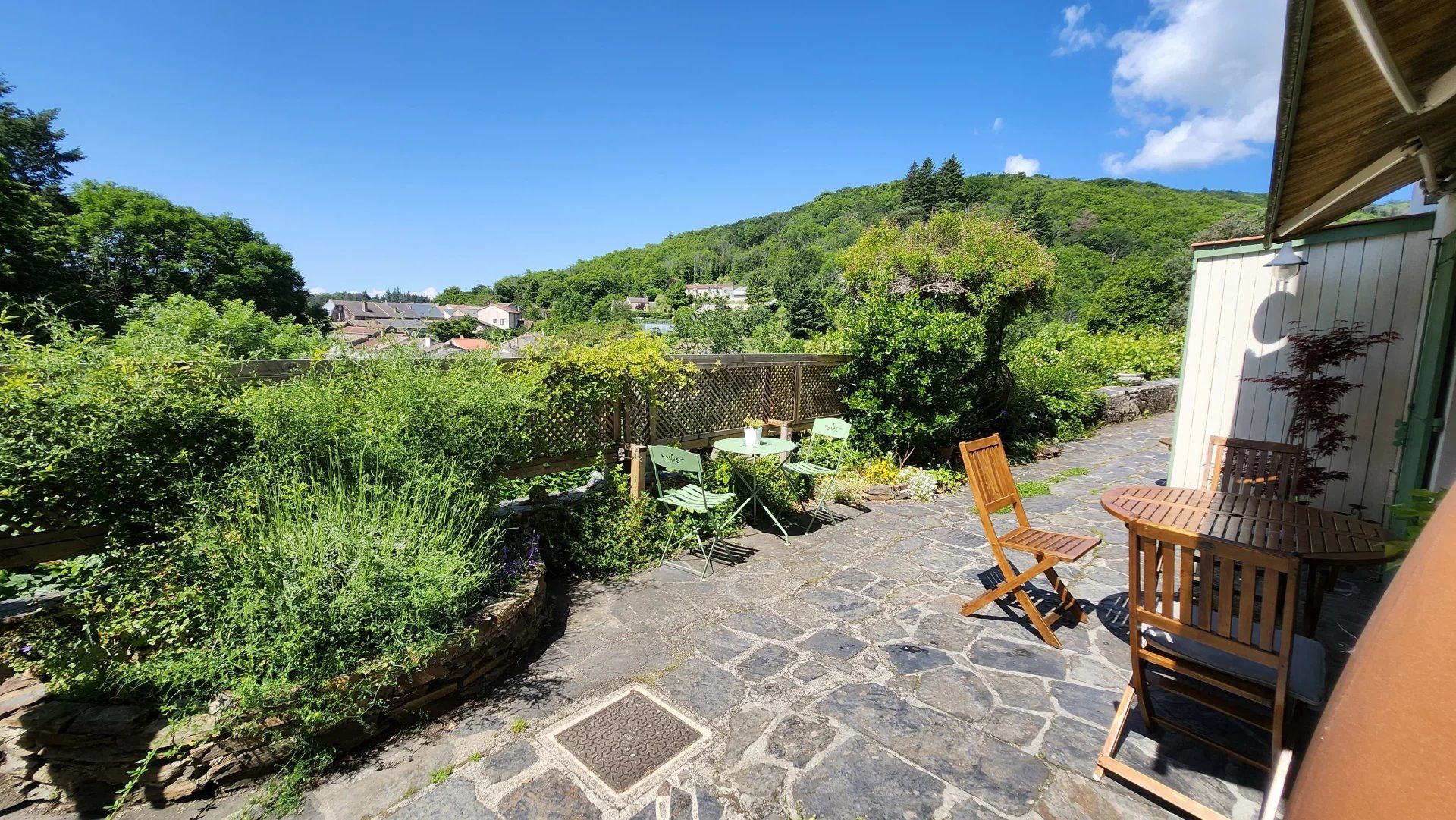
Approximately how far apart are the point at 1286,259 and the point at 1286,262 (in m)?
0.03

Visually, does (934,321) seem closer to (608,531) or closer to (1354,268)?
(1354,268)

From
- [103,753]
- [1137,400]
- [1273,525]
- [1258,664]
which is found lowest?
[103,753]

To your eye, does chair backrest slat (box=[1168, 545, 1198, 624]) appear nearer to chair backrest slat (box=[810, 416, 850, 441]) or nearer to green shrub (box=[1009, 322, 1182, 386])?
chair backrest slat (box=[810, 416, 850, 441])

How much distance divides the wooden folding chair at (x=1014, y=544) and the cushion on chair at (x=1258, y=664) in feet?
2.91

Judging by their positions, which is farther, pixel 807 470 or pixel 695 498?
pixel 807 470

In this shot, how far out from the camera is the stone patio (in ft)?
8.14

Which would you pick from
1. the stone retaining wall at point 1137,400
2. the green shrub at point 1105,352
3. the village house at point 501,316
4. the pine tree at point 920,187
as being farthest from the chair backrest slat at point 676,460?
the village house at point 501,316

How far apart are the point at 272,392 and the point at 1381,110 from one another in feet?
19.2

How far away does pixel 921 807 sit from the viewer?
8.00 ft

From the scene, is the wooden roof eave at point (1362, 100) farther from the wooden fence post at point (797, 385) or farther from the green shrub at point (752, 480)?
the wooden fence post at point (797, 385)

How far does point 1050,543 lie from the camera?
386 centimetres

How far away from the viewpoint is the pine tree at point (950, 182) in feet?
159

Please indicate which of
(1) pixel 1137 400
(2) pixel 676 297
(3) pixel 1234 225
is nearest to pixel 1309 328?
(1) pixel 1137 400

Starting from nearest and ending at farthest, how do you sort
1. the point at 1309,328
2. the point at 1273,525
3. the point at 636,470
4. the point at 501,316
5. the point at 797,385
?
the point at 1273,525 < the point at 1309,328 < the point at 636,470 < the point at 797,385 < the point at 501,316
